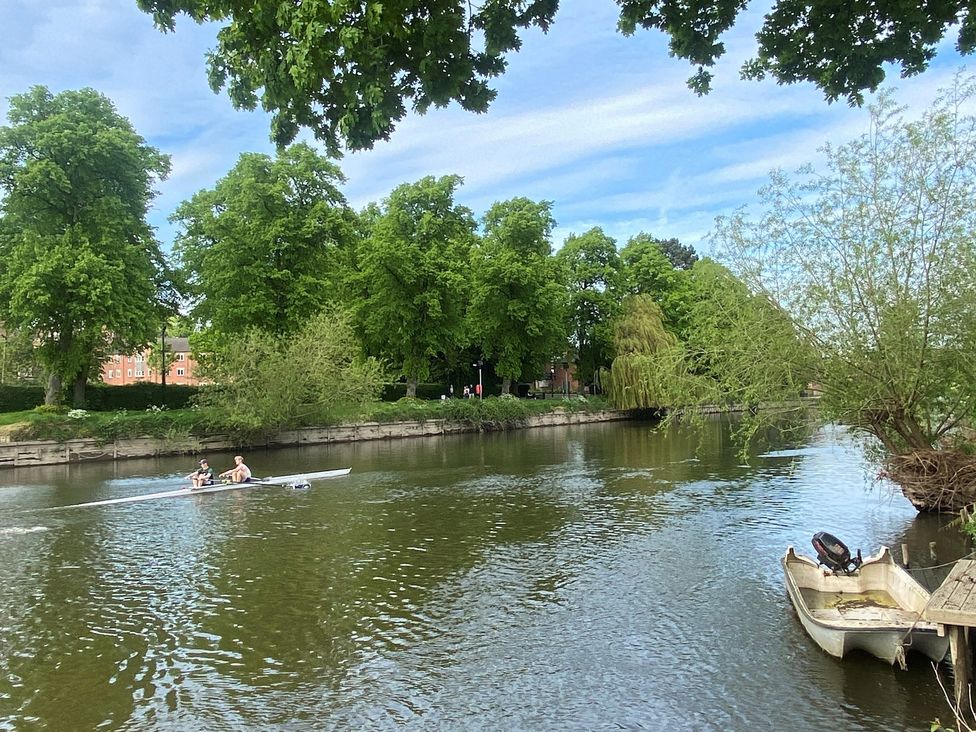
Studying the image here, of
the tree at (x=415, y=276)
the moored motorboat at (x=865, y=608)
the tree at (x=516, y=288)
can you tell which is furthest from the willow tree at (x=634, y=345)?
the moored motorboat at (x=865, y=608)

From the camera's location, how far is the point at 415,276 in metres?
45.2

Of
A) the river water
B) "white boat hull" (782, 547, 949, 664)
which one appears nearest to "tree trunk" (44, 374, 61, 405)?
the river water

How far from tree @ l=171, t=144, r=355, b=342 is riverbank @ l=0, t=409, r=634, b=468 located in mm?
5489

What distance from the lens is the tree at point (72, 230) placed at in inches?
1246

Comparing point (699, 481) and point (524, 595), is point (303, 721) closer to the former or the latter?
point (524, 595)

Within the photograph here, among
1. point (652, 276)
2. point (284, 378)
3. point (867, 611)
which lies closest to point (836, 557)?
point (867, 611)

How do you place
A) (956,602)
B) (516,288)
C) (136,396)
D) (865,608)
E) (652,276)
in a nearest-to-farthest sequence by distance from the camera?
(956,602) < (865,608) < (136,396) < (516,288) < (652,276)

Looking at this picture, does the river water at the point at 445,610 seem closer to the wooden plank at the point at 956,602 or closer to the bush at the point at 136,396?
the wooden plank at the point at 956,602

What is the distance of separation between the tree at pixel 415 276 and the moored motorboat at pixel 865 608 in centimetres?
3656

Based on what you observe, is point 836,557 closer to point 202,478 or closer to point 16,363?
point 202,478

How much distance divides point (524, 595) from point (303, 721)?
4.49 metres

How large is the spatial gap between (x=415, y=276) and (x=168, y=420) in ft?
57.6

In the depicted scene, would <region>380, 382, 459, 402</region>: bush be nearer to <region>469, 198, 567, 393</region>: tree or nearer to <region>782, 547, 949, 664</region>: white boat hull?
<region>469, 198, 567, 393</region>: tree

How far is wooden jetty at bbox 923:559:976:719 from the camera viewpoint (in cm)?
620
